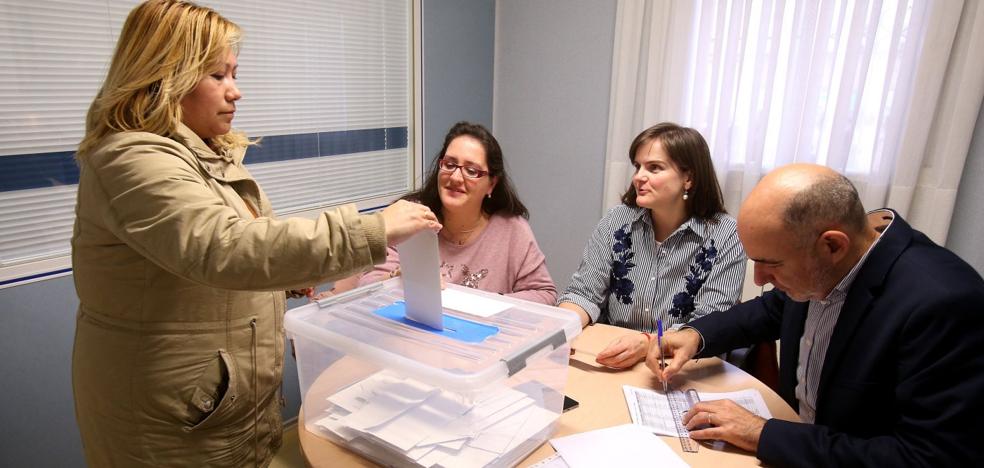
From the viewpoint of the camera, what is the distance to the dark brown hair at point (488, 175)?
2137mm

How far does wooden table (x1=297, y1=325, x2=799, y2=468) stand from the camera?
1209 mm

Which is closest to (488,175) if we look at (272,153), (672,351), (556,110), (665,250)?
(665,250)

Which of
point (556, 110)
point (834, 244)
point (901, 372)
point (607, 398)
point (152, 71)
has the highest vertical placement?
point (152, 71)

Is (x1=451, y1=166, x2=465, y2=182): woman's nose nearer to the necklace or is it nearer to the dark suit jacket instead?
the necklace

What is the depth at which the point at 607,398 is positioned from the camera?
4.79 ft

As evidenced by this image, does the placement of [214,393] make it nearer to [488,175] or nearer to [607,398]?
[607,398]

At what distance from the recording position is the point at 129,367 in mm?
1152

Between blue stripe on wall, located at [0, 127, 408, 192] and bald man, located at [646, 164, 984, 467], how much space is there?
1.89 meters

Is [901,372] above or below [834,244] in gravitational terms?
below

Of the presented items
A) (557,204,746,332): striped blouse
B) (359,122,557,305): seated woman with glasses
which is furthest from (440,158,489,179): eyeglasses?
(557,204,746,332): striped blouse

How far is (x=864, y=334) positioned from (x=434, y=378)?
0.93 meters

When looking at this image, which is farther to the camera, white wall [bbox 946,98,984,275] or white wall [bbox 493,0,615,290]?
white wall [bbox 493,0,615,290]

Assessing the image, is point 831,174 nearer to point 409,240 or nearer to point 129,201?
point 409,240

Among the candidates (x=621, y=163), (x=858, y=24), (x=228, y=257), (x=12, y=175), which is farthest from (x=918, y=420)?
(x=12, y=175)
